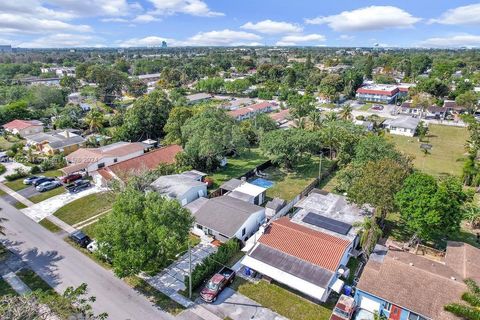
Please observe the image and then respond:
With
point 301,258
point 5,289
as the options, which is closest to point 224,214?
point 301,258

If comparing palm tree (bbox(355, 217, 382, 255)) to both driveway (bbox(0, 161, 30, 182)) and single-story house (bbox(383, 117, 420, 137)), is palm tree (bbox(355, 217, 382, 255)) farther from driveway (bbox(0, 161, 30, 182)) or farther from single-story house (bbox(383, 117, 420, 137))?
driveway (bbox(0, 161, 30, 182))

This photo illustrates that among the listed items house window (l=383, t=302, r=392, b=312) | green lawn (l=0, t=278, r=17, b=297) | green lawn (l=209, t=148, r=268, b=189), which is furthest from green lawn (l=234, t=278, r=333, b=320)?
green lawn (l=209, t=148, r=268, b=189)

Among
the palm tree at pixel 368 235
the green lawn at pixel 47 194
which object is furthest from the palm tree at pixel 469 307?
the green lawn at pixel 47 194

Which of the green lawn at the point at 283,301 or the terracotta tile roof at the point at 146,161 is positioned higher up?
the terracotta tile roof at the point at 146,161

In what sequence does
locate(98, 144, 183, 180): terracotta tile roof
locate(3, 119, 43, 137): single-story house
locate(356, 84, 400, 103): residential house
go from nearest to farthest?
locate(98, 144, 183, 180): terracotta tile roof
locate(3, 119, 43, 137): single-story house
locate(356, 84, 400, 103): residential house

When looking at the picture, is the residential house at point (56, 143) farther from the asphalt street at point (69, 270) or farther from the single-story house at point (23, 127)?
the asphalt street at point (69, 270)

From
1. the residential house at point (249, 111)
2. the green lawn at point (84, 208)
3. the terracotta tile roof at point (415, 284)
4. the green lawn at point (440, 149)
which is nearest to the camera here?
the terracotta tile roof at point (415, 284)

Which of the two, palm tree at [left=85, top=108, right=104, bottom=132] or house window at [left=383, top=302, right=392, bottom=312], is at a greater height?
palm tree at [left=85, top=108, right=104, bottom=132]
